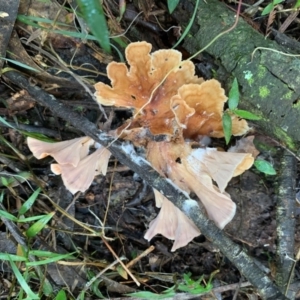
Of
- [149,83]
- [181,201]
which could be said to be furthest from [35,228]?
[149,83]

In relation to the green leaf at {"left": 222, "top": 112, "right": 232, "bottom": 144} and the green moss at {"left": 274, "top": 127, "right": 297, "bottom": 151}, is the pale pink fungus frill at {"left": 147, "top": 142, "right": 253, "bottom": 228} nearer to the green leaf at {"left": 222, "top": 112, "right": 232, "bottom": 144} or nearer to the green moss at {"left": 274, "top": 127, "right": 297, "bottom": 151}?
the green leaf at {"left": 222, "top": 112, "right": 232, "bottom": 144}

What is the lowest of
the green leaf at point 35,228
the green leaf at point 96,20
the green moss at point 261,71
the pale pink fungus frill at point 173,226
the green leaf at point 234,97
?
the green leaf at point 35,228

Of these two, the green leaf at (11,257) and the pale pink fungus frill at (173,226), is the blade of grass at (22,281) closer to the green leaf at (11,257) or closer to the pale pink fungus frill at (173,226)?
the green leaf at (11,257)

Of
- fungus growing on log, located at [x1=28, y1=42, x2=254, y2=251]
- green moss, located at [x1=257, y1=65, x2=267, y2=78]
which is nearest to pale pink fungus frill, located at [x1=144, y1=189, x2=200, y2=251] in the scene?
fungus growing on log, located at [x1=28, y1=42, x2=254, y2=251]

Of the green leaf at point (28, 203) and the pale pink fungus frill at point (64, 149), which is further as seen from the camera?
the green leaf at point (28, 203)

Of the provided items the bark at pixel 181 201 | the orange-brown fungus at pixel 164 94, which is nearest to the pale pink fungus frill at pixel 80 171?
the bark at pixel 181 201

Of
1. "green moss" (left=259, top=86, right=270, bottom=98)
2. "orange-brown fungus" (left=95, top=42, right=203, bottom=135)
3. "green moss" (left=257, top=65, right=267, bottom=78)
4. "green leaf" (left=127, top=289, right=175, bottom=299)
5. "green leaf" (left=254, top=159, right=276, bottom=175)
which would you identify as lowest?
"green leaf" (left=127, top=289, right=175, bottom=299)

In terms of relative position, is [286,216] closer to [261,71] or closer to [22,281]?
[261,71]
